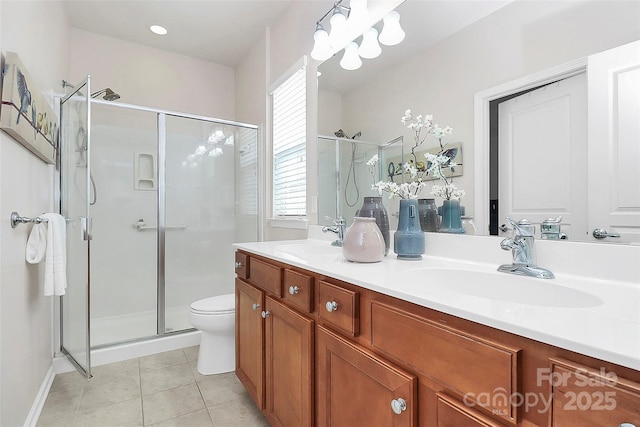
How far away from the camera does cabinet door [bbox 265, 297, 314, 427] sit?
3.65 feet

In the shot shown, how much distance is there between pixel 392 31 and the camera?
1522 millimetres

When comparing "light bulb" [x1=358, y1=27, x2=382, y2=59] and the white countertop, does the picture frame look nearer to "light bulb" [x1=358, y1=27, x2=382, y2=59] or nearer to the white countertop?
the white countertop

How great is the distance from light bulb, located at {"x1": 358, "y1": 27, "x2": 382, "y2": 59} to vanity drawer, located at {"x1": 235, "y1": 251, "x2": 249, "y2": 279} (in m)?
1.23

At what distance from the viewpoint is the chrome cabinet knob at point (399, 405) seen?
2.39ft

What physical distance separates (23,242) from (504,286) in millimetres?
1995

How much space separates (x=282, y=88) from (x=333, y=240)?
1.29 meters

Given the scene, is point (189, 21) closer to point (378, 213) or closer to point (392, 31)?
point (392, 31)

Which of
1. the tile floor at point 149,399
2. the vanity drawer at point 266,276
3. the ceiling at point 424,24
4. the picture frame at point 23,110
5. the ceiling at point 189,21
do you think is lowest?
the tile floor at point 149,399

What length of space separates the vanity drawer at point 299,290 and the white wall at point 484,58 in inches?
24.9

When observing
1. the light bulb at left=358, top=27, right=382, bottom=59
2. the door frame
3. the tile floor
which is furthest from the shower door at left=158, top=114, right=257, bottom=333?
the door frame

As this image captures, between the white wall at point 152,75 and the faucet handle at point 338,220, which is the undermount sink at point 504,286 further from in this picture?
the white wall at point 152,75

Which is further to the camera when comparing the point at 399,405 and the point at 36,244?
the point at 36,244

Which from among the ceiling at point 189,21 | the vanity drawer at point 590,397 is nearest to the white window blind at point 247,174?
the ceiling at point 189,21

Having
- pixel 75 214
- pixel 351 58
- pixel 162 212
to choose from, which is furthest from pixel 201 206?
pixel 351 58
